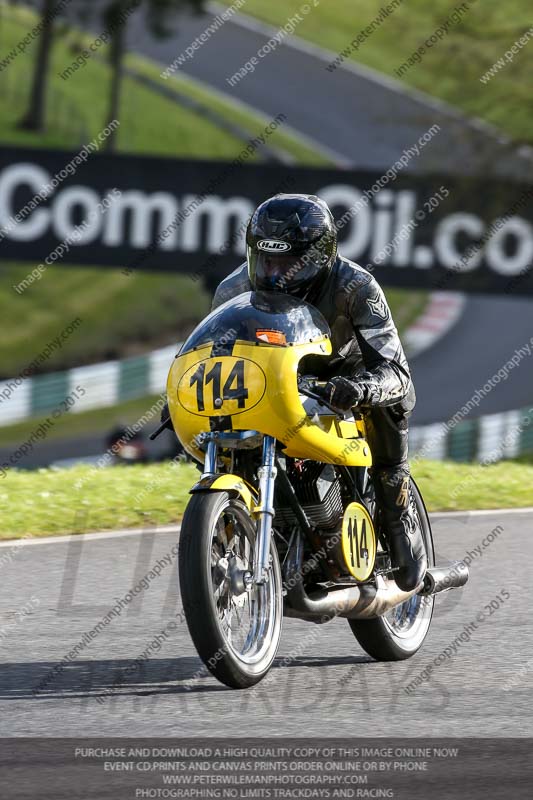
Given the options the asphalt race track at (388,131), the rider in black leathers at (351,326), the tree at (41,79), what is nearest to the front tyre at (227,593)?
the rider in black leathers at (351,326)

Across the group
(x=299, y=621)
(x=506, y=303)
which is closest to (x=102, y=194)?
(x=299, y=621)

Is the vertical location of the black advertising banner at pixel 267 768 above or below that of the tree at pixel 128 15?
above

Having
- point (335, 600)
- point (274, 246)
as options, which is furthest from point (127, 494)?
point (274, 246)

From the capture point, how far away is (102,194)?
800 inches

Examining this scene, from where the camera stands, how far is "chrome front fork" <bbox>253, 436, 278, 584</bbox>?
5.25 m

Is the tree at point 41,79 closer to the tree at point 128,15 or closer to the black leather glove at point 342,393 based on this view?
the tree at point 128,15

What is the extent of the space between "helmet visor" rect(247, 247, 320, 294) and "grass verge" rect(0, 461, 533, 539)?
374cm

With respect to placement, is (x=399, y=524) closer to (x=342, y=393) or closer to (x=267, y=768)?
(x=342, y=393)

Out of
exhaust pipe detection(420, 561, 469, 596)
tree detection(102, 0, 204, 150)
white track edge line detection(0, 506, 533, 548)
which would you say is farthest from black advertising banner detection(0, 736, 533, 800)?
tree detection(102, 0, 204, 150)

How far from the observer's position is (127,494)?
33.1 ft

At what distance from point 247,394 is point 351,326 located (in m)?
0.82

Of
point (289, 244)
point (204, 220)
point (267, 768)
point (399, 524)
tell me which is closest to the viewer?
point (267, 768)

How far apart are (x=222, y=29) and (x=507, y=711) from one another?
50367mm

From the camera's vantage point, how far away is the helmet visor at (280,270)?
565cm
